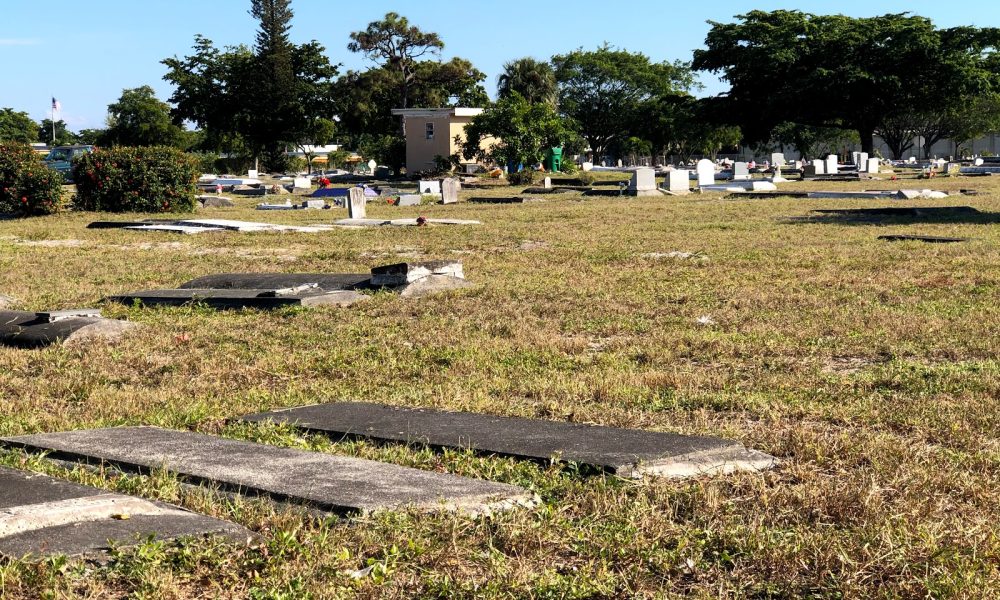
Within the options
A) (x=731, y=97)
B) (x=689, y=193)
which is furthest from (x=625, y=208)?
(x=731, y=97)

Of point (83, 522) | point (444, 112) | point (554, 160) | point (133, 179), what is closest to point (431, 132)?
point (444, 112)

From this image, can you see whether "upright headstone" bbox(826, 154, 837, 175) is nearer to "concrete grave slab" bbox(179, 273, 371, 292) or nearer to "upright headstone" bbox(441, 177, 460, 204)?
"upright headstone" bbox(441, 177, 460, 204)

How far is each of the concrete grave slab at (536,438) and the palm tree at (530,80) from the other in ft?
249

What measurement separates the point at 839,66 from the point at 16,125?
257 ft

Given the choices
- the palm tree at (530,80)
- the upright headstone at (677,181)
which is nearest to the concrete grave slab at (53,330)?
the upright headstone at (677,181)

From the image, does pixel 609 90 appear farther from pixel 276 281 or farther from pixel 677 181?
pixel 276 281

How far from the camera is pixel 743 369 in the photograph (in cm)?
634

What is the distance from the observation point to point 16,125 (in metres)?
100

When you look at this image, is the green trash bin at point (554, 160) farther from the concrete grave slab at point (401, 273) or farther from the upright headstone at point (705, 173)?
the concrete grave slab at point (401, 273)

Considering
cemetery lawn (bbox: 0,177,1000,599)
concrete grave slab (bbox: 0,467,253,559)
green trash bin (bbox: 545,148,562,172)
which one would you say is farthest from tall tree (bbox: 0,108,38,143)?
concrete grave slab (bbox: 0,467,253,559)

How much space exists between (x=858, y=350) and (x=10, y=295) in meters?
8.14

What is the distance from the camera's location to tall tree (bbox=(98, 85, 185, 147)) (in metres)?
80.8

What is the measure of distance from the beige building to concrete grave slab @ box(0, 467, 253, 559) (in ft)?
170

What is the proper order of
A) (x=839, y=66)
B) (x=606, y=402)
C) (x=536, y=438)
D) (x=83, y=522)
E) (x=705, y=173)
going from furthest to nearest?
(x=839, y=66)
(x=705, y=173)
(x=606, y=402)
(x=536, y=438)
(x=83, y=522)
